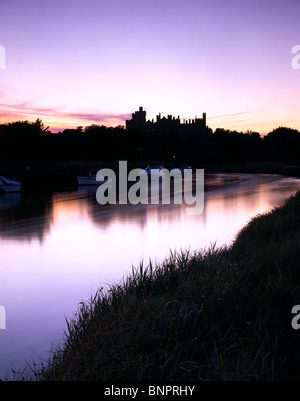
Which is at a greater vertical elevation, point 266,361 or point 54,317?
point 266,361

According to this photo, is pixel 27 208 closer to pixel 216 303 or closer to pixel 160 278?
pixel 160 278

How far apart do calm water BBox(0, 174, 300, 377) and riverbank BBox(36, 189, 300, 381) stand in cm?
75

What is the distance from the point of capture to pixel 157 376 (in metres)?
4.23

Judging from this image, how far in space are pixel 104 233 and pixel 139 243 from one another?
2.12 meters

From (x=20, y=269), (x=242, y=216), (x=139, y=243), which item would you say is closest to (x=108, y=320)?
(x=20, y=269)

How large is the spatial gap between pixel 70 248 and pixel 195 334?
7.63 meters

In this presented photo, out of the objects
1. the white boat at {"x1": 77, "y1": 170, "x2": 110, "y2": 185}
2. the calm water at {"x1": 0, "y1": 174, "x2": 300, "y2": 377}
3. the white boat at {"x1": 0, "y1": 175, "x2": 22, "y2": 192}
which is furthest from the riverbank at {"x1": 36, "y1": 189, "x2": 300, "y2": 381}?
the white boat at {"x1": 77, "y1": 170, "x2": 110, "y2": 185}

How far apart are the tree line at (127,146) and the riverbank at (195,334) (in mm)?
49319

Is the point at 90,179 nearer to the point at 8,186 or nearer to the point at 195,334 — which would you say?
the point at 8,186

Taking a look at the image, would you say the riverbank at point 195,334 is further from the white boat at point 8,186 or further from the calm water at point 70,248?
the white boat at point 8,186

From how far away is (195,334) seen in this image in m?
5.05

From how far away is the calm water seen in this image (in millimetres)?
6680

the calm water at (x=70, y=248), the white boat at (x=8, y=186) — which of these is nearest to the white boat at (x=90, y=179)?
the white boat at (x=8, y=186)

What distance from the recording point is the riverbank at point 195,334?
4.32 meters
